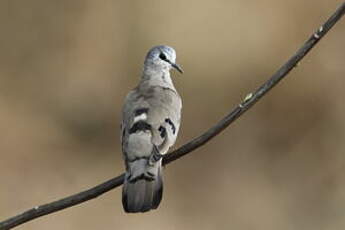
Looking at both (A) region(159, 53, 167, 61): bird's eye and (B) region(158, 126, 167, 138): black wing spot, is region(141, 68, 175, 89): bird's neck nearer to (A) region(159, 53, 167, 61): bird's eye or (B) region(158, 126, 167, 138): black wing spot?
(A) region(159, 53, 167, 61): bird's eye

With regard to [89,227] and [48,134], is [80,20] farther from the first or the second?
[89,227]

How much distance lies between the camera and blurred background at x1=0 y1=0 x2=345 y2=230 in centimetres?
495

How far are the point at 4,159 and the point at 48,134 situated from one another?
0.25 m

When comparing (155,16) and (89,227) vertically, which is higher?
Answer: (155,16)

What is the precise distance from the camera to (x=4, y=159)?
4953 mm

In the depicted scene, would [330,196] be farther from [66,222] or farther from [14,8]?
[14,8]

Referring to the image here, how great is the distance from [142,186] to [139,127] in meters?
0.17

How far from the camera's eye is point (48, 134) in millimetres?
5051

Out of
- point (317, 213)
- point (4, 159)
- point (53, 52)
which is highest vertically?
point (53, 52)

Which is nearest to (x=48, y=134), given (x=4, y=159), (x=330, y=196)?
(x=4, y=159)

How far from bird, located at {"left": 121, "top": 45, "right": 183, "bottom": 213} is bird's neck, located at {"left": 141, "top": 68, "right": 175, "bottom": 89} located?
0.12ft

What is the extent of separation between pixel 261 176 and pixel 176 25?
84 centimetres

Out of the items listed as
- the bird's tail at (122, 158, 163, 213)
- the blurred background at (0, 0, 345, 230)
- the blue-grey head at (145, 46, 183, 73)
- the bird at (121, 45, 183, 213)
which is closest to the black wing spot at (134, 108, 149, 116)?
the bird at (121, 45, 183, 213)

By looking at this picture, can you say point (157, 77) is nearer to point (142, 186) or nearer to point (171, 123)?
point (171, 123)
